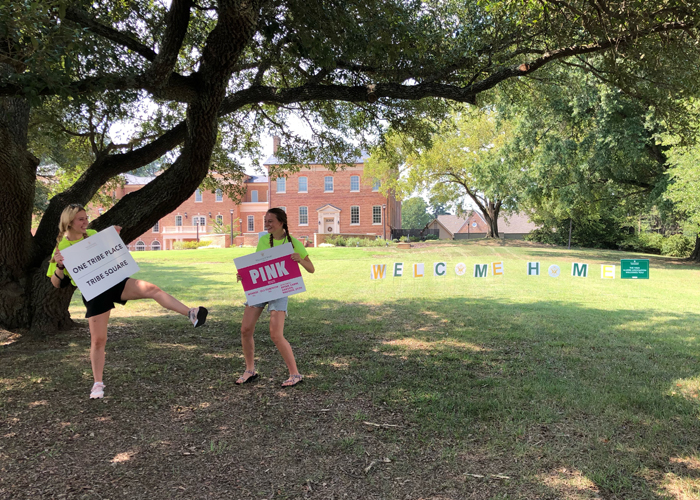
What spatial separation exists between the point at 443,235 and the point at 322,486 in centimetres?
8780

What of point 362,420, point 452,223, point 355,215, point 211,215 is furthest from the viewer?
point 452,223

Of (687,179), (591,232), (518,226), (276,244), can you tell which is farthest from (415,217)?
(276,244)

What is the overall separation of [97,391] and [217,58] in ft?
14.0

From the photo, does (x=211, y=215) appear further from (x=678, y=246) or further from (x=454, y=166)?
(x=678, y=246)

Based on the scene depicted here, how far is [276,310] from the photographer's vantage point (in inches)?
183

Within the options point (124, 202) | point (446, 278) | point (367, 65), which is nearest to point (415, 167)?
→ point (446, 278)

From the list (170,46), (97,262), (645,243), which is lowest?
(645,243)

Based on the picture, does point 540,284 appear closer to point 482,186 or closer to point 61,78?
point 61,78

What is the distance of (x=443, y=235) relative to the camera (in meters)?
88.7

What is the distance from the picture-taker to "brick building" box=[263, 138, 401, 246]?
49.6 metres

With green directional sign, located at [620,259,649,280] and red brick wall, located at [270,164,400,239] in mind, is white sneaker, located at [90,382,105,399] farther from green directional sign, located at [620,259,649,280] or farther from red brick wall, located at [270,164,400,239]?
red brick wall, located at [270,164,400,239]

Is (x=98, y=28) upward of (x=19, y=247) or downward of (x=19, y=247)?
upward

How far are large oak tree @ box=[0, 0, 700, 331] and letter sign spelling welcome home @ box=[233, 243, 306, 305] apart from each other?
2435 mm

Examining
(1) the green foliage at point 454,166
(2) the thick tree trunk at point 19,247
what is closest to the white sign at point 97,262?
(2) the thick tree trunk at point 19,247
